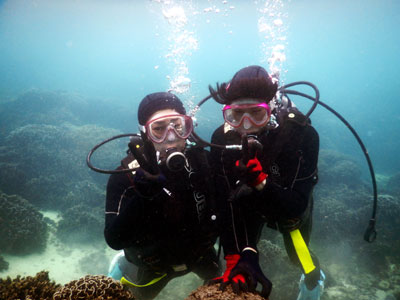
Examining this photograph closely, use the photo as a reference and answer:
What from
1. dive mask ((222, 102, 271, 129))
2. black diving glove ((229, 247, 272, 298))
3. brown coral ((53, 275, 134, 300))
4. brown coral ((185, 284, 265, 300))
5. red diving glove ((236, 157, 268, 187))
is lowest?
brown coral ((53, 275, 134, 300))

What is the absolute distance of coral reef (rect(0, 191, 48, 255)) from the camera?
Answer: 7.69 meters

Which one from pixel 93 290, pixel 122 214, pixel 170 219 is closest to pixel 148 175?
pixel 122 214

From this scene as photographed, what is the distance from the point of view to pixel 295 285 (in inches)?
262

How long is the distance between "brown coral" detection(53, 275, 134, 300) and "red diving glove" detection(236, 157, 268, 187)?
6.86 ft

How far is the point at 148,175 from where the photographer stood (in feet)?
6.84

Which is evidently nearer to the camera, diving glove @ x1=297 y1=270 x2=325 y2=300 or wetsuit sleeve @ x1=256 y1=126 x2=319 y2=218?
wetsuit sleeve @ x1=256 y1=126 x2=319 y2=218

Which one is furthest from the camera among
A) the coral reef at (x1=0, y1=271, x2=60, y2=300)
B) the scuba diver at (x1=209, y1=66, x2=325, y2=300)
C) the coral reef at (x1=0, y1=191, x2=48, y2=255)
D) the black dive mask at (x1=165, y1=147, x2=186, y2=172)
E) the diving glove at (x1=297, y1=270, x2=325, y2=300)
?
the coral reef at (x1=0, y1=191, x2=48, y2=255)

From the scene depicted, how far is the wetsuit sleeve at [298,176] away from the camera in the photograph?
97.4 inches

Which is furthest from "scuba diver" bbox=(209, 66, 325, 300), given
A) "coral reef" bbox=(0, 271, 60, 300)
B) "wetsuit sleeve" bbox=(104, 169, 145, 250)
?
"coral reef" bbox=(0, 271, 60, 300)

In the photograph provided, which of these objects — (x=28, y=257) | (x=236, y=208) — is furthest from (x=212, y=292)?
(x=28, y=257)

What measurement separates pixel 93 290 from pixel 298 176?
280 cm

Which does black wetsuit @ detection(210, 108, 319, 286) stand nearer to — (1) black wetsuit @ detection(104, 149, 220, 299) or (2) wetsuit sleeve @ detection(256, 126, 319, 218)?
(2) wetsuit sleeve @ detection(256, 126, 319, 218)

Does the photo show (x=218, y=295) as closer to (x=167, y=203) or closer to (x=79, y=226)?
(x=167, y=203)

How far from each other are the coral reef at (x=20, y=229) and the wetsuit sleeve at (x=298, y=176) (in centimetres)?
892
